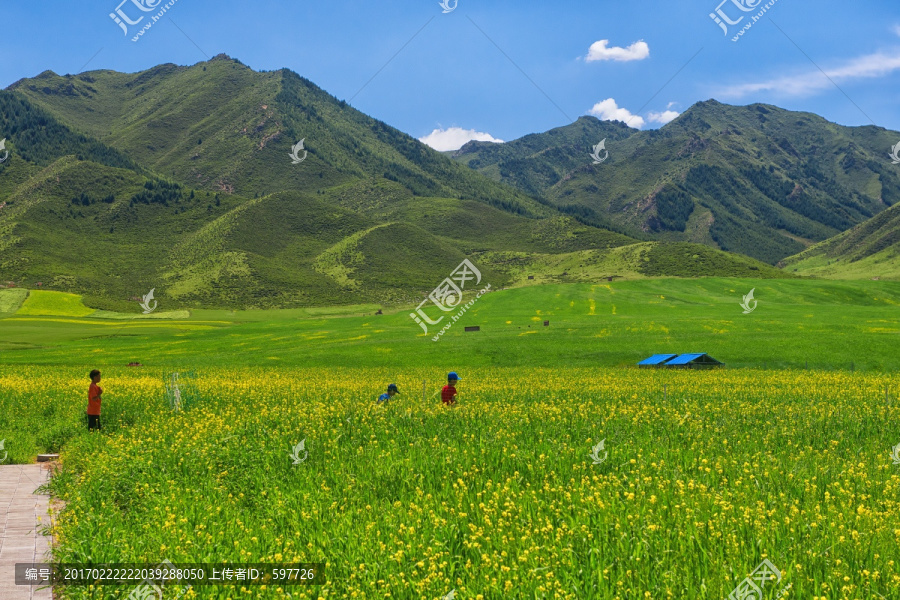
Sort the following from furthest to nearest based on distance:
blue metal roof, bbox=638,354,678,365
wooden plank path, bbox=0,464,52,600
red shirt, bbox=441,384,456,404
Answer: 1. blue metal roof, bbox=638,354,678,365
2. red shirt, bbox=441,384,456,404
3. wooden plank path, bbox=0,464,52,600

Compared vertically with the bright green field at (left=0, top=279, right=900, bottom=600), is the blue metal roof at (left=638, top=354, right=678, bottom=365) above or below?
above

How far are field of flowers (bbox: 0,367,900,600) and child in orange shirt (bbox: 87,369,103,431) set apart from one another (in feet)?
1.52

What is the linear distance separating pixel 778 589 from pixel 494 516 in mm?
3707

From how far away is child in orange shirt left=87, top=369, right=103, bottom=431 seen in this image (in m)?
16.9

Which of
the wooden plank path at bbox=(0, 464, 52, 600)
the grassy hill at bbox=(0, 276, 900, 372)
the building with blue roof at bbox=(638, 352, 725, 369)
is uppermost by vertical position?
the grassy hill at bbox=(0, 276, 900, 372)

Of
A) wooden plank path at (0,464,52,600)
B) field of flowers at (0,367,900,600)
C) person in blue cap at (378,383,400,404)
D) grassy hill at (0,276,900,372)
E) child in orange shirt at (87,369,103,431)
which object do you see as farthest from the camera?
grassy hill at (0,276,900,372)

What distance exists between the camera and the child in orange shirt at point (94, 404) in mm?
16922

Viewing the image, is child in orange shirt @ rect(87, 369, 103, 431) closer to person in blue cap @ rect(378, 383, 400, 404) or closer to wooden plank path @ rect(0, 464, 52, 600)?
wooden plank path @ rect(0, 464, 52, 600)

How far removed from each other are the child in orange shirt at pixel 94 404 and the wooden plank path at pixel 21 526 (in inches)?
120

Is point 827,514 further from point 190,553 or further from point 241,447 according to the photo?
point 241,447

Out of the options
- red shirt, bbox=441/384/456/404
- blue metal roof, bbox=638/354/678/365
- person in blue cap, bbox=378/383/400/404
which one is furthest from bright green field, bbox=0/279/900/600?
blue metal roof, bbox=638/354/678/365

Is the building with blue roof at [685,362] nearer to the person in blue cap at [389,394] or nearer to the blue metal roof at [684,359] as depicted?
the blue metal roof at [684,359]

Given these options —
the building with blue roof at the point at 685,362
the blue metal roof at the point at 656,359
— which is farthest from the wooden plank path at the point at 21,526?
the blue metal roof at the point at 656,359

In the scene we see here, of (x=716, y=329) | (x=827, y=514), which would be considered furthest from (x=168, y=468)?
(x=716, y=329)
